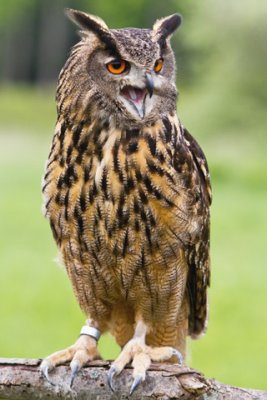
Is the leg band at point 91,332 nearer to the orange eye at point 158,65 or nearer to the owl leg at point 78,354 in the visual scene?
the owl leg at point 78,354

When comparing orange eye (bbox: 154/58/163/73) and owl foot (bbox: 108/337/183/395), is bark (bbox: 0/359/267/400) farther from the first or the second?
orange eye (bbox: 154/58/163/73)

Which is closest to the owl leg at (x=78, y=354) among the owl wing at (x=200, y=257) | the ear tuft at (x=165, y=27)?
the owl wing at (x=200, y=257)

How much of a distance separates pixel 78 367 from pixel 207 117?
1595cm

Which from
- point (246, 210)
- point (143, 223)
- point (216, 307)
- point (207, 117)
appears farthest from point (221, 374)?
point (207, 117)

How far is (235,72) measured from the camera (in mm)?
18766

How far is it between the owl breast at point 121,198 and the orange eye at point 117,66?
0.82ft

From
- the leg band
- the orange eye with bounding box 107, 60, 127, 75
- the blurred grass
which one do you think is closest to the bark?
the leg band

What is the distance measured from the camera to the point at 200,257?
382 cm

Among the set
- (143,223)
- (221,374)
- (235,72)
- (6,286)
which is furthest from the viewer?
(235,72)

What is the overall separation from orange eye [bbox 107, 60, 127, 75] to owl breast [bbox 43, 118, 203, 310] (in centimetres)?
25

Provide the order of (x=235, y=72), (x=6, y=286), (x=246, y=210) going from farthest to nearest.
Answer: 1. (x=235, y=72)
2. (x=246, y=210)
3. (x=6, y=286)

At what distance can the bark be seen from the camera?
3020 millimetres

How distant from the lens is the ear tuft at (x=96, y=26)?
3246mm

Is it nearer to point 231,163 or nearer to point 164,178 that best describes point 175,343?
point 164,178
